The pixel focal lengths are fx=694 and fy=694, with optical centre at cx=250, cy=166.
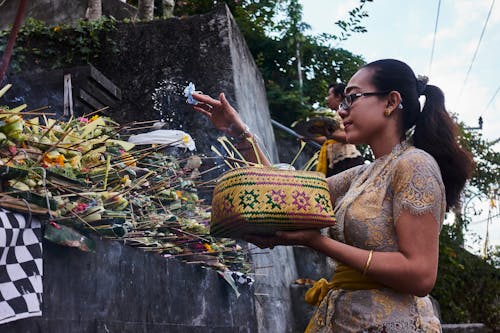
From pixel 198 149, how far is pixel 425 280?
15.2 feet

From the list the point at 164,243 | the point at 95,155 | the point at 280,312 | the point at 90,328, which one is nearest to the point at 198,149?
the point at 280,312

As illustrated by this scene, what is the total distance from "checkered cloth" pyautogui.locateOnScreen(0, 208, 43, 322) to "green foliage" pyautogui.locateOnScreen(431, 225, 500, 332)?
773 cm

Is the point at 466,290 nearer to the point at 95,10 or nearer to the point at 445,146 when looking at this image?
the point at 95,10

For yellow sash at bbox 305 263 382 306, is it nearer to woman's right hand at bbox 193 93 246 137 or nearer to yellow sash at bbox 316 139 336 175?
woman's right hand at bbox 193 93 246 137

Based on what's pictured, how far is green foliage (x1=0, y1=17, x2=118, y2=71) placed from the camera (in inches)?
292

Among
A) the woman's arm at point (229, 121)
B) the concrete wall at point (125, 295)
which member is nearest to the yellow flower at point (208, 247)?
the concrete wall at point (125, 295)

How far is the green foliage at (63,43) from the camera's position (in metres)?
7.43

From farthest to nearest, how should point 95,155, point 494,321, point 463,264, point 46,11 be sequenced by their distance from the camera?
point 463,264, point 46,11, point 494,321, point 95,155

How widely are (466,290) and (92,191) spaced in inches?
309

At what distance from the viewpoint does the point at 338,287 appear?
2.43 m

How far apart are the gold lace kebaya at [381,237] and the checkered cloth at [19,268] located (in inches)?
→ 42.5

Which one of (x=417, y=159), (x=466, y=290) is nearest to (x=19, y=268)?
(x=417, y=159)

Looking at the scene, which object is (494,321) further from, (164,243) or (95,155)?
(95,155)

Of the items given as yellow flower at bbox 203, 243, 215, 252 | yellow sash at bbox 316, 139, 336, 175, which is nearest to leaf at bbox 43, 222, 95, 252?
yellow flower at bbox 203, 243, 215, 252
